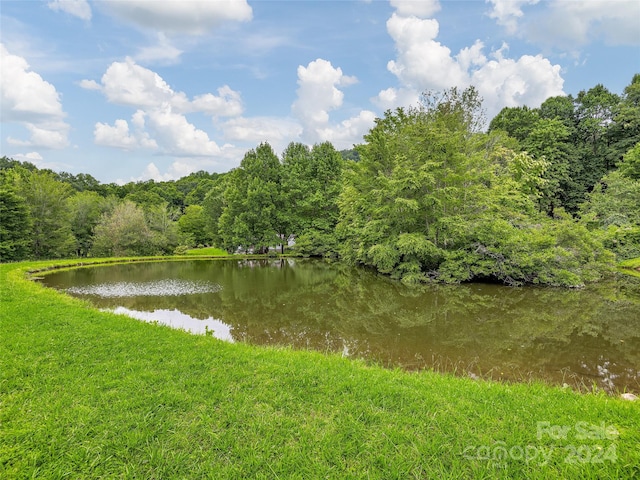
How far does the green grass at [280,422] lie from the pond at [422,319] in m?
2.51

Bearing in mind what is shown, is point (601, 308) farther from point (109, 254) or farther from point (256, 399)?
point (109, 254)

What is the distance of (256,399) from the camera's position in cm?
355

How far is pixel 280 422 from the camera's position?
3.11 metres

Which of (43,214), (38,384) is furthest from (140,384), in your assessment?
(43,214)

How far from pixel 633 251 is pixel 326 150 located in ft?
80.6

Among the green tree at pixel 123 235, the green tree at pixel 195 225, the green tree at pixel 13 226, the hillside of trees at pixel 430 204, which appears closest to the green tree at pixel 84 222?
the hillside of trees at pixel 430 204

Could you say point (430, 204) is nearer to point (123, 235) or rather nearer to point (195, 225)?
point (123, 235)

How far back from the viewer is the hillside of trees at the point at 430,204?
1525cm

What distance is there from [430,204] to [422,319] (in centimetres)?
807

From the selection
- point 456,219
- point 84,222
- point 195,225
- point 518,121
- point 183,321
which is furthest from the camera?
point 195,225

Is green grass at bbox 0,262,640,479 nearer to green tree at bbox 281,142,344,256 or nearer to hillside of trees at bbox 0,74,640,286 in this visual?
hillside of trees at bbox 0,74,640,286

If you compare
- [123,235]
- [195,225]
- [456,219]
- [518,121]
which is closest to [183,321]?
[456,219]

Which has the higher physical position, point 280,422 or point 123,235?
point 123,235

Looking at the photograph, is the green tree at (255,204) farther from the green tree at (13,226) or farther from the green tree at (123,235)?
the green tree at (13,226)
